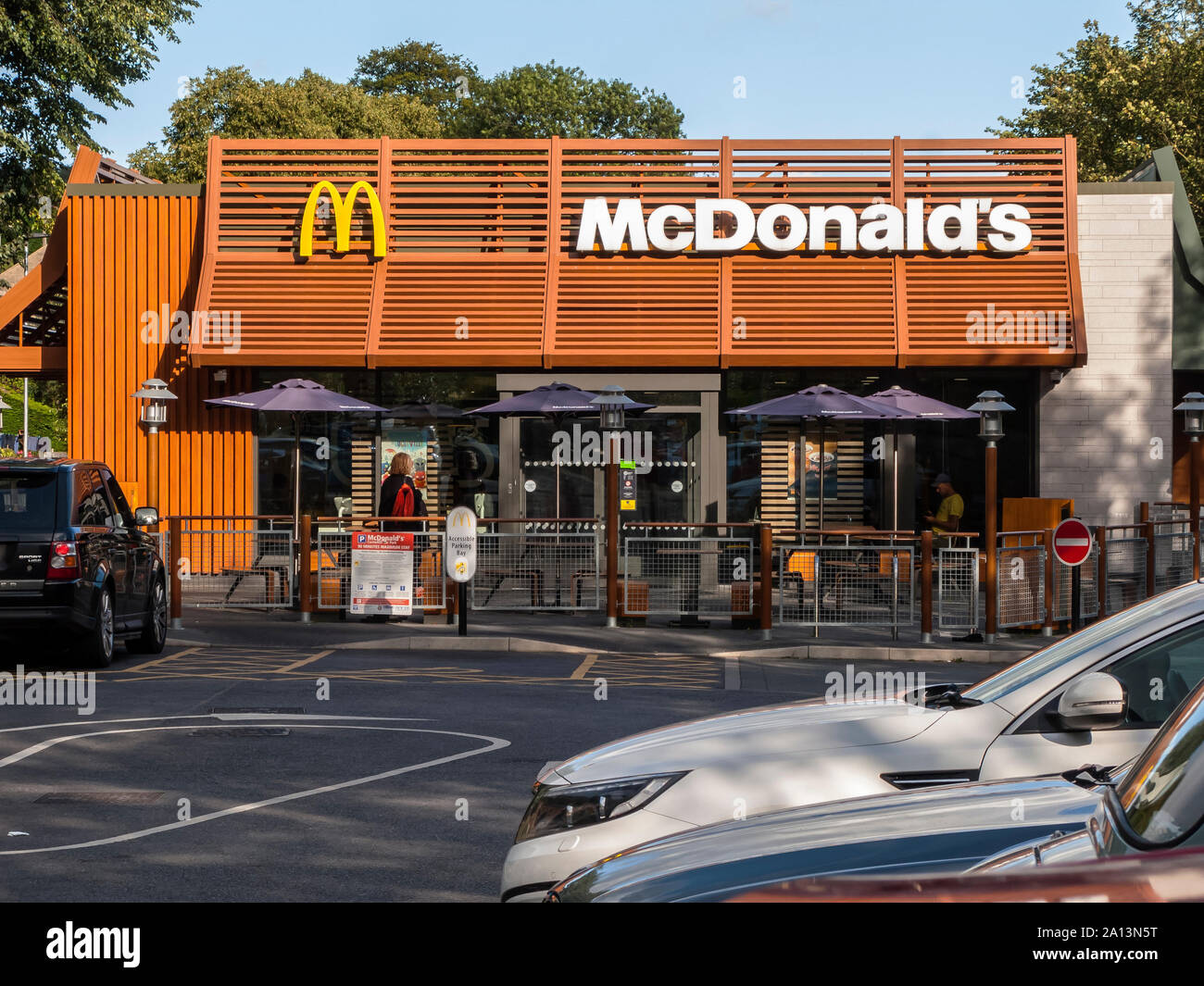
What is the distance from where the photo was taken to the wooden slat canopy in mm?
22625

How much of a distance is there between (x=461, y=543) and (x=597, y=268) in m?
7.63

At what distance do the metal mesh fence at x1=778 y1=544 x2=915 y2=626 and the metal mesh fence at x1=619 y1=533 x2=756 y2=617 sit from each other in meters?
0.75

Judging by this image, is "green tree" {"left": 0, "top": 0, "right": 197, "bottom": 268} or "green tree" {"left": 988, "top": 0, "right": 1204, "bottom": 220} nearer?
"green tree" {"left": 0, "top": 0, "right": 197, "bottom": 268}

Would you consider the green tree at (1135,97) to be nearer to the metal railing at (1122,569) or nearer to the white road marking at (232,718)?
the metal railing at (1122,569)

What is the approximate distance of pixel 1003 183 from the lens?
77.3 ft

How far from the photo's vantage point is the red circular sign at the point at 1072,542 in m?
16.6

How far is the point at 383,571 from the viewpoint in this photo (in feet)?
58.8

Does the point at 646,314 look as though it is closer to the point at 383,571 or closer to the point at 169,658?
the point at 383,571

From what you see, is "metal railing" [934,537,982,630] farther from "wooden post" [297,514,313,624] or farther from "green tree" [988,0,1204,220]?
"green tree" [988,0,1204,220]

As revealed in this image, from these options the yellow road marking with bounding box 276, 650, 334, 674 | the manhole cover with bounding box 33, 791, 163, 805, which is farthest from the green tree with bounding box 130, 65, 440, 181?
the manhole cover with bounding box 33, 791, 163, 805

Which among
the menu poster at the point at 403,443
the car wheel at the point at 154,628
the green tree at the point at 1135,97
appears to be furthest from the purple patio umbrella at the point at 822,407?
the green tree at the point at 1135,97

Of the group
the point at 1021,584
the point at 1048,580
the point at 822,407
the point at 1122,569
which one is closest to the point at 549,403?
the point at 822,407

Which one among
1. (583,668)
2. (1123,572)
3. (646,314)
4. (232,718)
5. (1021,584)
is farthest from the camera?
(646,314)

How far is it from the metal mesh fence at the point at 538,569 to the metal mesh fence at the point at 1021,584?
15.6ft
